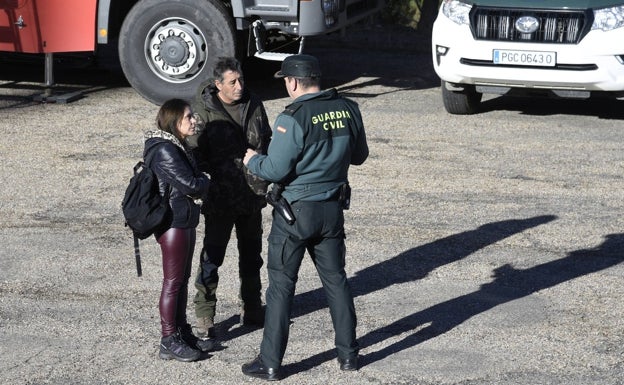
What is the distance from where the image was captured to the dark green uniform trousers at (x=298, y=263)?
5906 millimetres

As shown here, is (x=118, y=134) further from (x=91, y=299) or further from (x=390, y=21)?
(x=390, y=21)

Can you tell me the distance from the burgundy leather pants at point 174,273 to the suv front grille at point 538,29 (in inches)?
245

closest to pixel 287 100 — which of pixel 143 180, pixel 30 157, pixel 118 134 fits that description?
pixel 118 134

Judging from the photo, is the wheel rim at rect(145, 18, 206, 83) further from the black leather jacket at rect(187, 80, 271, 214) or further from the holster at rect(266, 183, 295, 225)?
the holster at rect(266, 183, 295, 225)

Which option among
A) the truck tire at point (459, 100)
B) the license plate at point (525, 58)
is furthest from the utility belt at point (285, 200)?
the truck tire at point (459, 100)

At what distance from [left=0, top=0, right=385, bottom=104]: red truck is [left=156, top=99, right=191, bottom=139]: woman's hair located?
596 centimetres

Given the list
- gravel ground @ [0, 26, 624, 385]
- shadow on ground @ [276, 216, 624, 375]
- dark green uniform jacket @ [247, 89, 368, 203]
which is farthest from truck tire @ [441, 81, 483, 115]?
dark green uniform jacket @ [247, 89, 368, 203]

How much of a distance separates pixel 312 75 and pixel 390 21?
13.2 meters

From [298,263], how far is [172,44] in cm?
670

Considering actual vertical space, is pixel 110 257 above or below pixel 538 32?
below

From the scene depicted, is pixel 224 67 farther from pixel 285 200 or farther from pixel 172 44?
pixel 172 44

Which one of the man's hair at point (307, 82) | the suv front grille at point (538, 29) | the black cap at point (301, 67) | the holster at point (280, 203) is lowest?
the suv front grille at point (538, 29)

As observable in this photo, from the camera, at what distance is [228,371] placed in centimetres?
616

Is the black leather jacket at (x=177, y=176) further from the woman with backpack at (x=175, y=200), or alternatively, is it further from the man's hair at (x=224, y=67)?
the man's hair at (x=224, y=67)
